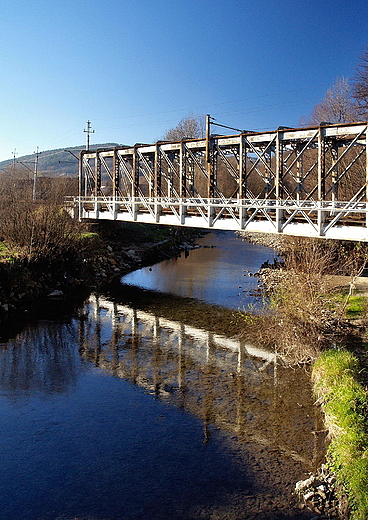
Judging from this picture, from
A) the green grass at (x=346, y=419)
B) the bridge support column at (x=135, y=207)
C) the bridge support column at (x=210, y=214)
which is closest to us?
the green grass at (x=346, y=419)

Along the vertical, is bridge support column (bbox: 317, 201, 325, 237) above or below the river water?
above

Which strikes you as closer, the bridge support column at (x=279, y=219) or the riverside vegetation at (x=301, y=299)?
the riverside vegetation at (x=301, y=299)

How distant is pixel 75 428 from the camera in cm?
1138

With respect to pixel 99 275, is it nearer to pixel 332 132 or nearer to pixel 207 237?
pixel 332 132

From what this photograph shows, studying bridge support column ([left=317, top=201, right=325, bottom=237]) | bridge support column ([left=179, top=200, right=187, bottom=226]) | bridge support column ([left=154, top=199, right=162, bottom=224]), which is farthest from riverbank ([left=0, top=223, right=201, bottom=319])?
bridge support column ([left=317, top=201, right=325, bottom=237])

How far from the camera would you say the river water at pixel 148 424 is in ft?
29.0

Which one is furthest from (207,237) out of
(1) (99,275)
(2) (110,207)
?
(1) (99,275)

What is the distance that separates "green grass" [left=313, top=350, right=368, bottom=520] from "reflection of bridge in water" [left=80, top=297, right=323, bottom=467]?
1.91 feet

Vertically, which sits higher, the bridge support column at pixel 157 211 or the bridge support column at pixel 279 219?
the bridge support column at pixel 157 211

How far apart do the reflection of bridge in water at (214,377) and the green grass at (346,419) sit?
1.91 feet

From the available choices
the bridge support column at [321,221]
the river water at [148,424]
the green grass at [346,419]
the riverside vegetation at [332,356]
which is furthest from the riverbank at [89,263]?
the green grass at [346,419]

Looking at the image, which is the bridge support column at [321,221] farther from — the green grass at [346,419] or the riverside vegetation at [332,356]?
the green grass at [346,419]

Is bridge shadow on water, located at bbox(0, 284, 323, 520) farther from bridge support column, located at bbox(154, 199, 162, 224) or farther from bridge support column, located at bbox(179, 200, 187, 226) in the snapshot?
bridge support column, located at bbox(154, 199, 162, 224)

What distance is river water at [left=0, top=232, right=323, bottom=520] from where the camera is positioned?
8.84 meters
